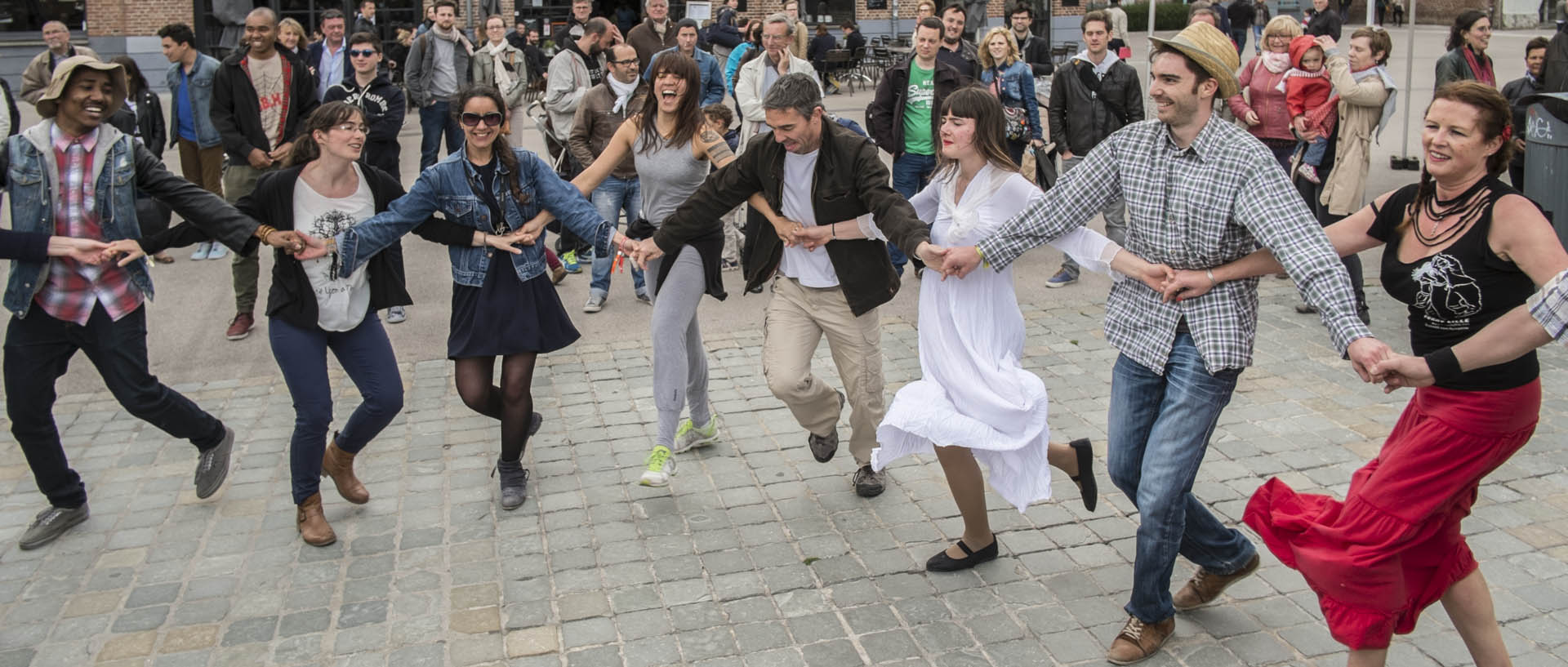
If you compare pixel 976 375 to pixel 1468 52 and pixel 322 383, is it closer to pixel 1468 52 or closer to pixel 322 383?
pixel 322 383

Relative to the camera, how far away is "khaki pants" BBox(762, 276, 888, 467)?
212 inches

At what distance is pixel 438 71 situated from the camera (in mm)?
12312

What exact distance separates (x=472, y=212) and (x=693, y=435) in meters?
1.53

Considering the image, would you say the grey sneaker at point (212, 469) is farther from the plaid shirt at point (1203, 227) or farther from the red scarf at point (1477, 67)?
the red scarf at point (1477, 67)

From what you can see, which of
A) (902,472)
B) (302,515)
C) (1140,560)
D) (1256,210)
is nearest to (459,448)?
(302,515)

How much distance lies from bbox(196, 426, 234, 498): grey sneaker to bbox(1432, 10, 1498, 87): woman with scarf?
29.3 ft

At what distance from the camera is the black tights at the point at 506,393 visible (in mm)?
5477

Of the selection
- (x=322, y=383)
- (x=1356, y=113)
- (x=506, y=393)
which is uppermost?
(x=1356, y=113)

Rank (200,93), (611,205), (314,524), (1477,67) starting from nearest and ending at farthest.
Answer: (314,524) < (611,205) < (200,93) < (1477,67)

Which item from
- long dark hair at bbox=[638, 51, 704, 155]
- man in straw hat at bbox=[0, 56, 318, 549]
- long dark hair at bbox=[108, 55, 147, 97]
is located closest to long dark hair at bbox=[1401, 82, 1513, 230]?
long dark hair at bbox=[638, 51, 704, 155]

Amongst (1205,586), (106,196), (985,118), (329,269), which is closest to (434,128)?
(106,196)

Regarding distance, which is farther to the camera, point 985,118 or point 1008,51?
point 1008,51

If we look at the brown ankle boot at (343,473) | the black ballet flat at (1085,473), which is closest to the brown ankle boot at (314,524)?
the brown ankle boot at (343,473)

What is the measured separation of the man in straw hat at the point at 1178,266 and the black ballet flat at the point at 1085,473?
375 millimetres
